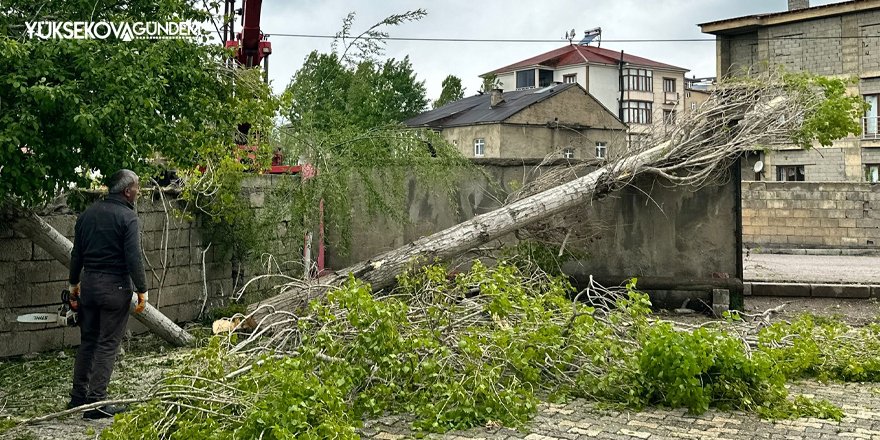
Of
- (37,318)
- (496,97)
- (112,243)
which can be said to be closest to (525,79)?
(496,97)

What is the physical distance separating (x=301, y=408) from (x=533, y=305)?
272 centimetres

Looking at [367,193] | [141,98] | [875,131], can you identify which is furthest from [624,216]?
[875,131]

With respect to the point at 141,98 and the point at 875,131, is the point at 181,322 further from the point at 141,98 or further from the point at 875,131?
the point at 875,131

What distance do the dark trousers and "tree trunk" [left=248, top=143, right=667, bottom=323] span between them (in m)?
2.25

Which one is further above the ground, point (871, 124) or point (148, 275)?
point (871, 124)

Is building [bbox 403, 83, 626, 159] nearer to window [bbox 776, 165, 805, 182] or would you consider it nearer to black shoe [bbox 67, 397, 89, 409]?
window [bbox 776, 165, 805, 182]

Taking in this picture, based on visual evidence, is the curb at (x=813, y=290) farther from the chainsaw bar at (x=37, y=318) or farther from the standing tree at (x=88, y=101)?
the chainsaw bar at (x=37, y=318)

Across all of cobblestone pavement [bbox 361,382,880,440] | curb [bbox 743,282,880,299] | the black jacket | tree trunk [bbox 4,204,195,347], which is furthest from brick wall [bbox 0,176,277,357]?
curb [bbox 743,282,880,299]

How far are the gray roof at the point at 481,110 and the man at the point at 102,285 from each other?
3446 centimetres

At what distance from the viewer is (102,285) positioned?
19.4 ft

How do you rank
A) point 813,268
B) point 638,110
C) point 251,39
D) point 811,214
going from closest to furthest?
1. point 251,39
2. point 813,268
3. point 811,214
4. point 638,110

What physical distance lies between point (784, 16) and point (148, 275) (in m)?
31.8

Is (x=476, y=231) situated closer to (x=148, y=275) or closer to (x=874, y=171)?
(x=148, y=275)

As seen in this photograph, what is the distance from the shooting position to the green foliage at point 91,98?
5.87 metres
